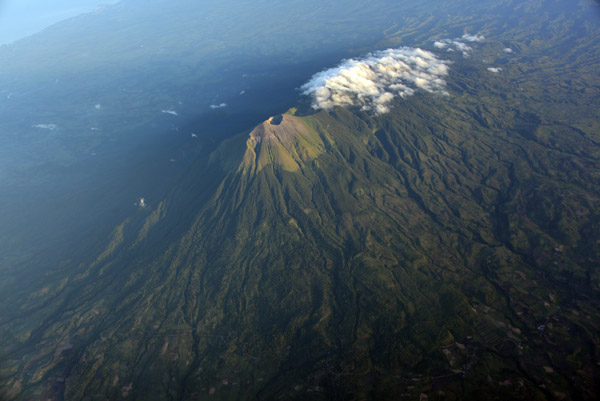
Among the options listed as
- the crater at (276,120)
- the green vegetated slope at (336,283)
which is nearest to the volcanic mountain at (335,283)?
the green vegetated slope at (336,283)

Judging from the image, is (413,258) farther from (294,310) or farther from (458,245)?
(294,310)

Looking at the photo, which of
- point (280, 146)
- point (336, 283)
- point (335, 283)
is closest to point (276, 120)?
point (280, 146)

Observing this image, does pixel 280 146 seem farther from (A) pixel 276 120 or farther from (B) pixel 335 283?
(B) pixel 335 283

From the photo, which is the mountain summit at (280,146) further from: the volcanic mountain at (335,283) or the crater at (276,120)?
the volcanic mountain at (335,283)

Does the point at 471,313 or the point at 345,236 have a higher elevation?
the point at 345,236

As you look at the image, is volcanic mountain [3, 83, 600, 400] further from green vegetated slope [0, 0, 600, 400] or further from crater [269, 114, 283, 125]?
crater [269, 114, 283, 125]

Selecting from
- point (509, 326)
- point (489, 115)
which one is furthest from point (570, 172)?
point (509, 326)

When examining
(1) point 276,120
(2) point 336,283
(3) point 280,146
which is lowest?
(2) point 336,283

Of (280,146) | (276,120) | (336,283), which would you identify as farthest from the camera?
(276,120)

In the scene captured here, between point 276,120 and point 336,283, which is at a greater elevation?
point 276,120
